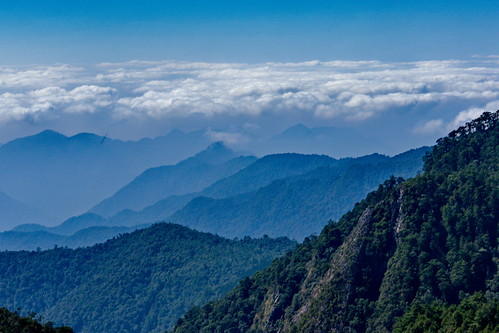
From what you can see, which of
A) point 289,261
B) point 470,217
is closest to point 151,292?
point 289,261

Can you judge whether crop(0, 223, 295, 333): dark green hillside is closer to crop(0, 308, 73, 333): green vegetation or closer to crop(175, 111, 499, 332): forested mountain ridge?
crop(175, 111, 499, 332): forested mountain ridge

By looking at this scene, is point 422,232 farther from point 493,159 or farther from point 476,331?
point 476,331

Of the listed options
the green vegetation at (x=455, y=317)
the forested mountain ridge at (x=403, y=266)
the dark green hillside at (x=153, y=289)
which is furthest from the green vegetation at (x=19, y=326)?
the dark green hillside at (x=153, y=289)

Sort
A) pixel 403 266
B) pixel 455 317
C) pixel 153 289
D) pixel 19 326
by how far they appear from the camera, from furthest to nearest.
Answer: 1. pixel 153 289
2. pixel 403 266
3. pixel 455 317
4. pixel 19 326

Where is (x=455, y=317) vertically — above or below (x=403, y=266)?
above

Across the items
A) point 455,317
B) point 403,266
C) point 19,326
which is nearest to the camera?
point 19,326

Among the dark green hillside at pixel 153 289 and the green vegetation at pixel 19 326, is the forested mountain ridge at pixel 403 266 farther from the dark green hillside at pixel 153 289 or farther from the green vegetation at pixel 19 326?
the dark green hillside at pixel 153 289

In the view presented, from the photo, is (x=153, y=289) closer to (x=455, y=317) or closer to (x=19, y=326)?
(x=19, y=326)

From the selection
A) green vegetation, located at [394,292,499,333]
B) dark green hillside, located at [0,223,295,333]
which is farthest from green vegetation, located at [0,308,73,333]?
dark green hillside, located at [0,223,295,333]

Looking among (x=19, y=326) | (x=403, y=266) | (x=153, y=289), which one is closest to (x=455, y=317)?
(x=403, y=266)
